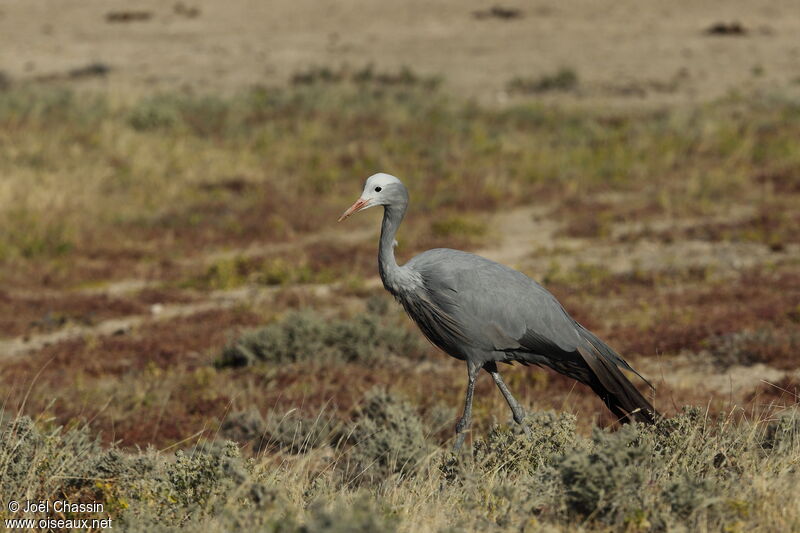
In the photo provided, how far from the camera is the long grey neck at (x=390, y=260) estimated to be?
572 cm

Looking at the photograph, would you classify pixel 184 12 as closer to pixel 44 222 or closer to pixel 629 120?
pixel 629 120

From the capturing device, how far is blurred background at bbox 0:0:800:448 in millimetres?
8375

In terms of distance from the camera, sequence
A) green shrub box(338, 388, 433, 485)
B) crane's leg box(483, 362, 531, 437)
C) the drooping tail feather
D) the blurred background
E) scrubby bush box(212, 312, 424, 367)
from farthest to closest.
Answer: scrubby bush box(212, 312, 424, 367), the blurred background, green shrub box(338, 388, 433, 485), the drooping tail feather, crane's leg box(483, 362, 531, 437)

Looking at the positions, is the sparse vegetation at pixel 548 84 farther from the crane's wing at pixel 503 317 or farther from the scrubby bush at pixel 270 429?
the crane's wing at pixel 503 317

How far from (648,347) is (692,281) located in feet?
10.2

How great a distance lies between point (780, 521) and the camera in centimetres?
395

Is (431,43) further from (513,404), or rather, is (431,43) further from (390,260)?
(513,404)

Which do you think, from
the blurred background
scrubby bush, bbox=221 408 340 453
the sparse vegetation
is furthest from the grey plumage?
the sparse vegetation

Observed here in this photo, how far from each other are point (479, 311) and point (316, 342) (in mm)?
3586

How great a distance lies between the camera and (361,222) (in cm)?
1589

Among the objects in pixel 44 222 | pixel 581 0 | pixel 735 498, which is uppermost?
pixel 581 0

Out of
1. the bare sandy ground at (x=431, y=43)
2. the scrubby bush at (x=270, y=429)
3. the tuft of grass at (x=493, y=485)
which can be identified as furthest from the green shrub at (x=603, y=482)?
the bare sandy ground at (x=431, y=43)

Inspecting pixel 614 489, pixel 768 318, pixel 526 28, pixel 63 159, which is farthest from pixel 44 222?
pixel 526 28

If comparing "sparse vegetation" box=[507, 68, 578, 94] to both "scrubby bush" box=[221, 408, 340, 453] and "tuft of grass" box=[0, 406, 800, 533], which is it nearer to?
"scrubby bush" box=[221, 408, 340, 453]
